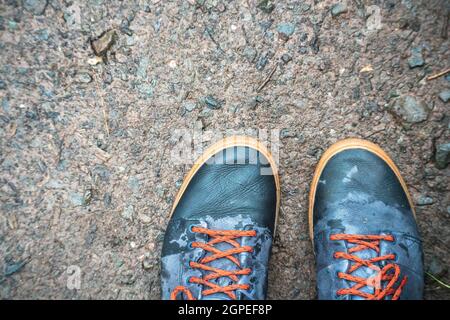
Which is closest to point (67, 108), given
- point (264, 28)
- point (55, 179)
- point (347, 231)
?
point (55, 179)

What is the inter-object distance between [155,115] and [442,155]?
128 cm

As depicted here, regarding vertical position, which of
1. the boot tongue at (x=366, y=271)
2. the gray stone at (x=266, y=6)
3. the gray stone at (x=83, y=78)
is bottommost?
the boot tongue at (x=366, y=271)

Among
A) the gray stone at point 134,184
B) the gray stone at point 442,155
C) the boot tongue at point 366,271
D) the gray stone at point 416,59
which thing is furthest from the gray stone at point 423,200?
the gray stone at point 134,184

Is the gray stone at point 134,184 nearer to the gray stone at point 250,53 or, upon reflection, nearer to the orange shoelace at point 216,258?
the orange shoelace at point 216,258

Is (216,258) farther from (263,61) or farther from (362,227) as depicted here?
(263,61)

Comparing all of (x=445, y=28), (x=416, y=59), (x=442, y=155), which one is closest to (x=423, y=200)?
(x=442, y=155)

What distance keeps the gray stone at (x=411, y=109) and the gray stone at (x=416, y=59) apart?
0.46 ft

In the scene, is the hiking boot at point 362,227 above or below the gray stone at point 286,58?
below

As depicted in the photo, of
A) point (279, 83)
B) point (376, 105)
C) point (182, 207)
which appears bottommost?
point (182, 207)

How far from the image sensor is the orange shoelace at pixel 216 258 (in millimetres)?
1572

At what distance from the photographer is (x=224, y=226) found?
1.64m
